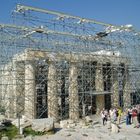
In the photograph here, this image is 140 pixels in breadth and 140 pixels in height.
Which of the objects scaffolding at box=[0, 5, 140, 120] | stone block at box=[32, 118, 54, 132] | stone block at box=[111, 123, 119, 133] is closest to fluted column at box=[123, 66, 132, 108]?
scaffolding at box=[0, 5, 140, 120]

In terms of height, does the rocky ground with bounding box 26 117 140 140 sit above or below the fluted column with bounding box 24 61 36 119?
below

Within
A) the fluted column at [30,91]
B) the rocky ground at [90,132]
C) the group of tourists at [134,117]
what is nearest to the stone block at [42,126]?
the rocky ground at [90,132]

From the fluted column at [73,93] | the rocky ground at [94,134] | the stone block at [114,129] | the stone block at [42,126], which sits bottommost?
the rocky ground at [94,134]

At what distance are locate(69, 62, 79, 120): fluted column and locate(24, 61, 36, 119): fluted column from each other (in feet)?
10.3

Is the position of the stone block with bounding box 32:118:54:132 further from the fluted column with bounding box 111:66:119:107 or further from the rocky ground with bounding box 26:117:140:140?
the fluted column with bounding box 111:66:119:107

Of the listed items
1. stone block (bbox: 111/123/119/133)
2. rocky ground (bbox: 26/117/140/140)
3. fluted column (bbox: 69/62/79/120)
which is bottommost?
rocky ground (bbox: 26/117/140/140)

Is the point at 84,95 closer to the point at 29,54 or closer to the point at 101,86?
the point at 101,86

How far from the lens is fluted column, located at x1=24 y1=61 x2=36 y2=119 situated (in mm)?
24734

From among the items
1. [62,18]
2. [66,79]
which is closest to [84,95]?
[66,79]

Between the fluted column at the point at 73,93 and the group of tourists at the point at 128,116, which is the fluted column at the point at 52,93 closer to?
the fluted column at the point at 73,93

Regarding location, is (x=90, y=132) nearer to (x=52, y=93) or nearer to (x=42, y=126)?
(x=42, y=126)

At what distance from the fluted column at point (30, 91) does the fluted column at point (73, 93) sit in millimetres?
3147

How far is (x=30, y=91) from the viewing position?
24.9 m

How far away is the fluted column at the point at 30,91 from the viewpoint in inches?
974
